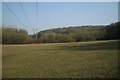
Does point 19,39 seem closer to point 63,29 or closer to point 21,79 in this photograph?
point 63,29

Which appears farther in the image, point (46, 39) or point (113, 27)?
point (46, 39)

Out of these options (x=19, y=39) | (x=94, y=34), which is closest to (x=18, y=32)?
(x=19, y=39)

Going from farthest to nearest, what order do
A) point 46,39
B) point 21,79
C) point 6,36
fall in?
point 46,39 → point 6,36 → point 21,79

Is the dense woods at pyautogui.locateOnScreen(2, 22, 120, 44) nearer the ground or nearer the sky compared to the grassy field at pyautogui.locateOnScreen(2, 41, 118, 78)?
nearer the sky

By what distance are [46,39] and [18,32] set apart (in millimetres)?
12213

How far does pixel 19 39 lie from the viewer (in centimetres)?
6981

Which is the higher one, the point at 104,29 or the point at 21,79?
the point at 104,29

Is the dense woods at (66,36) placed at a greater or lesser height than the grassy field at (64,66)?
greater

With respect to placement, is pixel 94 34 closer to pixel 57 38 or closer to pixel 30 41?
pixel 57 38

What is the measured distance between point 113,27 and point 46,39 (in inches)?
904

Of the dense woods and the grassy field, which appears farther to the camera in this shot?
the dense woods

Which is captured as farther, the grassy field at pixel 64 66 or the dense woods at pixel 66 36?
the dense woods at pixel 66 36

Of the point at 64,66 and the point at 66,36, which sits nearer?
the point at 64,66

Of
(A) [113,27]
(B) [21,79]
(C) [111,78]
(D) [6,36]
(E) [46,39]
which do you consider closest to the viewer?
(C) [111,78]
